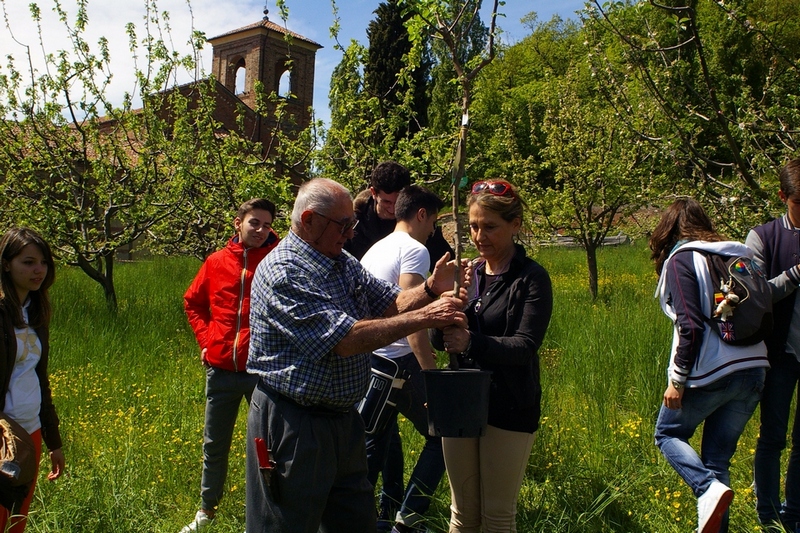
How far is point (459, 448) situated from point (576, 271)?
41.6ft

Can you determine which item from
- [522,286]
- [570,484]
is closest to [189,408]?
[570,484]

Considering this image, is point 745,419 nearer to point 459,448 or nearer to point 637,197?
point 459,448

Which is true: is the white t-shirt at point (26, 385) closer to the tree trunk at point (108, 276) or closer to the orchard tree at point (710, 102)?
the orchard tree at point (710, 102)

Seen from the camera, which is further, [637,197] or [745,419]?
[637,197]

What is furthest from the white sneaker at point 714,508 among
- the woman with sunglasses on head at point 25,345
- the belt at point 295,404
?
the woman with sunglasses on head at point 25,345

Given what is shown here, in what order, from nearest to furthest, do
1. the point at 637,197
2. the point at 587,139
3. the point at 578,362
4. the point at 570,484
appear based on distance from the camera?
the point at 570,484 < the point at 578,362 < the point at 637,197 < the point at 587,139

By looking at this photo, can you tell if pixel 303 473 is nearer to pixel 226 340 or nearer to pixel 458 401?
pixel 458 401

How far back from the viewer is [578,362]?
6.55 m

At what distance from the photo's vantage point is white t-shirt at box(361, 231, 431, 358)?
363cm

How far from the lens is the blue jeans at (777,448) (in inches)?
138

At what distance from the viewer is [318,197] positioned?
105 inches

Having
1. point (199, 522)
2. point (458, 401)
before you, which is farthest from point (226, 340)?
point (458, 401)

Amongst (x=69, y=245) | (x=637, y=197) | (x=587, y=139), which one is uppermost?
(x=587, y=139)

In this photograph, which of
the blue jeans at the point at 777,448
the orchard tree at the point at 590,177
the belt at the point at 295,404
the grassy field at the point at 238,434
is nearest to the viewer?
the belt at the point at 295,404
